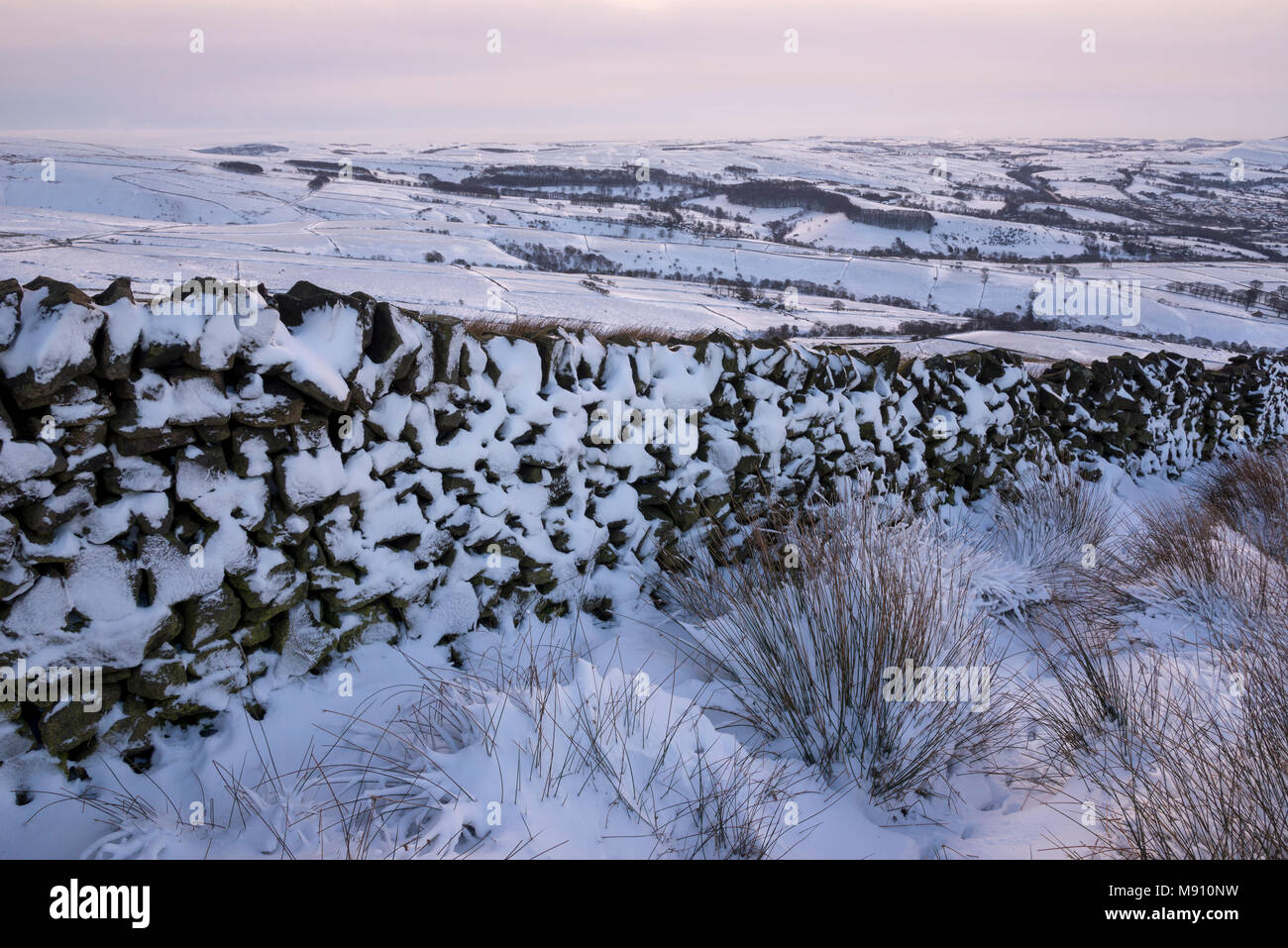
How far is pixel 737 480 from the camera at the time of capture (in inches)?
181

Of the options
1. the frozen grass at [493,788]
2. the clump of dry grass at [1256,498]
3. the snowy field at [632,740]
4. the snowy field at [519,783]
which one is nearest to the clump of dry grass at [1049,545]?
the snowy field at [632,740]

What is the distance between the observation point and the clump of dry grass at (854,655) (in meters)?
2.79

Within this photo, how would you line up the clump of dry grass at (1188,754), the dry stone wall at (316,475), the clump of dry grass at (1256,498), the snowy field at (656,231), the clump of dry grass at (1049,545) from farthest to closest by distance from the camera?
the snowy field at (656,231) < the clump of dry grass at (1256,498) < the clump of dry grass at (1049,545) < the dry stone wall at (316,475) < the clump of dry grass at (1188,754)

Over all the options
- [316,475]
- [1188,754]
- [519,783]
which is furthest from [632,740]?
[1188,754]

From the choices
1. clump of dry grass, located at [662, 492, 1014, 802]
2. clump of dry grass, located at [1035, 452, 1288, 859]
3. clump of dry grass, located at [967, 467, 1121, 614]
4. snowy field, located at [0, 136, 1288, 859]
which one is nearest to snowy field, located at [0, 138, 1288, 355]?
snowy field, located at [0, 136, 1288, 859]

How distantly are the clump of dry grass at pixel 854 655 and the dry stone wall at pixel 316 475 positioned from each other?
3.02 feet

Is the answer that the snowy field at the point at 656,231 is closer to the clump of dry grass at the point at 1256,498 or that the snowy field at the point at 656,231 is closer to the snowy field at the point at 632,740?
the snowy field at the point at 632,740

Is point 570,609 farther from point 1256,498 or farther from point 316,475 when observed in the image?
point 1256,498

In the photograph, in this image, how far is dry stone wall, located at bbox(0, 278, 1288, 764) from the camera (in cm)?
230

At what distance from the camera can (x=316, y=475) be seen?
111 inches

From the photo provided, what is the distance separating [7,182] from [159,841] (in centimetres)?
4238

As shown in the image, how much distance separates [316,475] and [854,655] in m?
2.27

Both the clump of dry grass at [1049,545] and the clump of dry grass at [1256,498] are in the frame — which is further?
the clump of dry grass at [1256,498]
